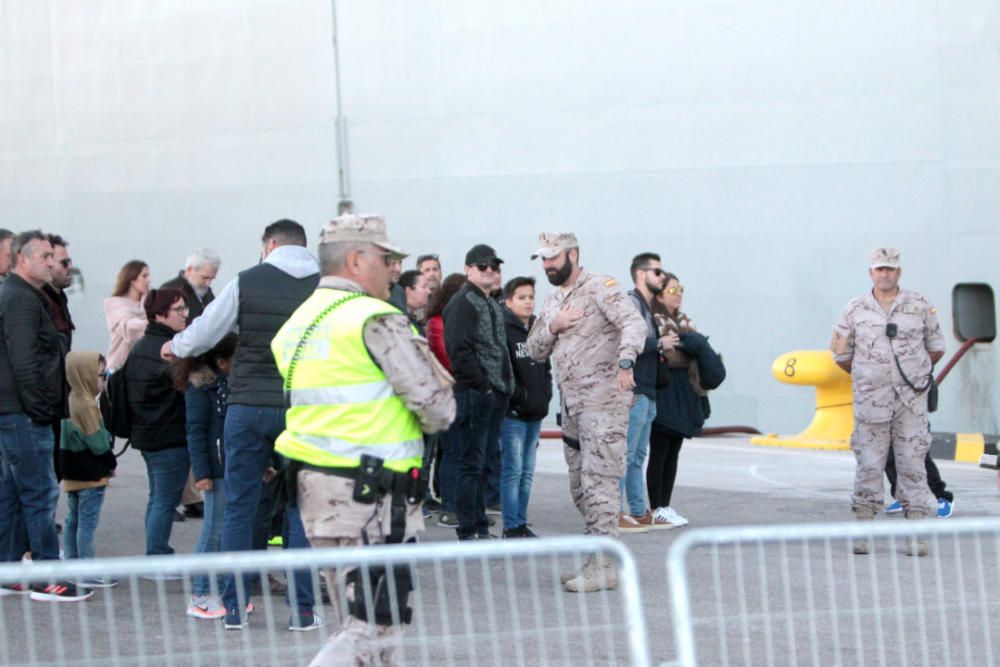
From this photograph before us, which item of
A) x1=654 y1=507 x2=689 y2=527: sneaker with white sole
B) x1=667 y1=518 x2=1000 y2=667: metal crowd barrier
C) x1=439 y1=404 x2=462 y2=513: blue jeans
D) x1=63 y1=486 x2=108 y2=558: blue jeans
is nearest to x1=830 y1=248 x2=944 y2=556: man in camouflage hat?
x1=667 y1=518 x2=1000 y2=667: metal crowd barrier

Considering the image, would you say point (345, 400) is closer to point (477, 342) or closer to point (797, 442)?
point (477, 342)

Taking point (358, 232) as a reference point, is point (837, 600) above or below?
below

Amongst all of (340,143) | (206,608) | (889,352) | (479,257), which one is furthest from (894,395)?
(340,143)

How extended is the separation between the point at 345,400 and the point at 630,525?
462 cm

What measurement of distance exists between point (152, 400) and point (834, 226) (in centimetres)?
679

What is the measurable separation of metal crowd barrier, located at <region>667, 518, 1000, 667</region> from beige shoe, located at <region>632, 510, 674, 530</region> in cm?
66

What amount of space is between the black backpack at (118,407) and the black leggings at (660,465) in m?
3.30

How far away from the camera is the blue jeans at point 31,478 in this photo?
6.38m

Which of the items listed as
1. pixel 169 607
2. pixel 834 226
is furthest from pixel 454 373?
pixel 834 226

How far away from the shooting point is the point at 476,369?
25.5 ft

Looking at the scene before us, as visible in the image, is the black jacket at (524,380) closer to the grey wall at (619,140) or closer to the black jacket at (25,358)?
the black jacket at (25,358)

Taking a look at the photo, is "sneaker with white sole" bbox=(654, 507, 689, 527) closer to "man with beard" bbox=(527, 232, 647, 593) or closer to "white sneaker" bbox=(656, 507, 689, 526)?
"white sneaker" bbox=(656, 507, 689, 526)

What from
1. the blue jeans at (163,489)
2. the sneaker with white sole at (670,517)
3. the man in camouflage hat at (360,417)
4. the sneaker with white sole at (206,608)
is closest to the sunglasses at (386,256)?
the man in camouflage hat at (360,417)

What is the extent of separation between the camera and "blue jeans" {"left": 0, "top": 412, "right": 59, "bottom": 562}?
638cm
